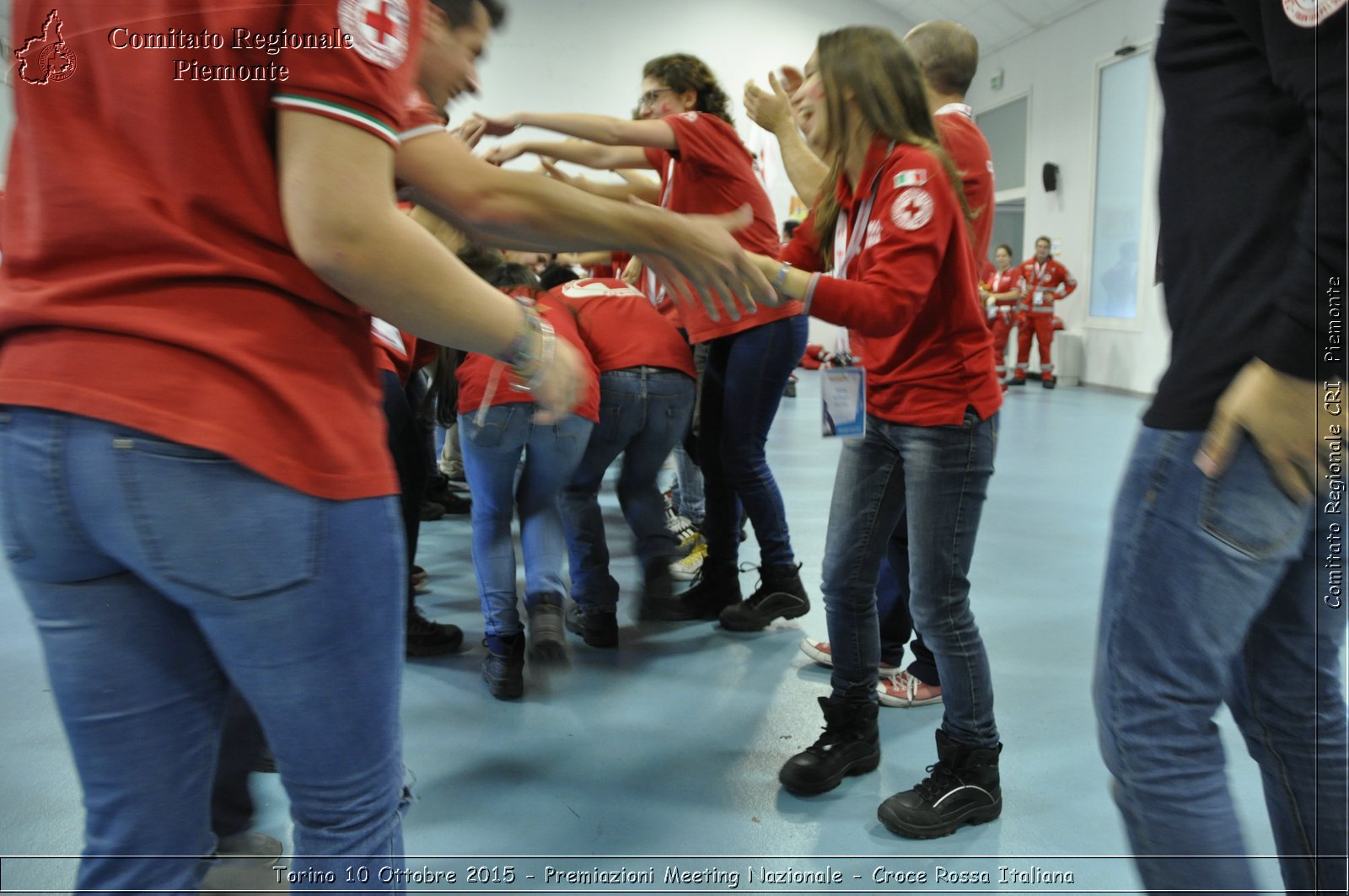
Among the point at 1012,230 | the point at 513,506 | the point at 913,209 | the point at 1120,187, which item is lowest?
the point at 513,506

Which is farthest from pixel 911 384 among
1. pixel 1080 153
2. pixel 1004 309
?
pixel 1080 153

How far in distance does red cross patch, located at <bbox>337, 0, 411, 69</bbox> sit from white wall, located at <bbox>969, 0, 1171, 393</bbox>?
9393 mm

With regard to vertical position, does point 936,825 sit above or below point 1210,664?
below

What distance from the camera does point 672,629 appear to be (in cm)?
270

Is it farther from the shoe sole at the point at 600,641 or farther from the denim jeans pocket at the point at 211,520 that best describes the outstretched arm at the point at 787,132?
the denim jeans pocket at the point at 211,520

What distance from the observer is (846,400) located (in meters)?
1.70

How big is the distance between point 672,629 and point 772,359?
861mm

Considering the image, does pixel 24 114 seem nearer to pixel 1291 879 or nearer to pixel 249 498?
pixel 249 498

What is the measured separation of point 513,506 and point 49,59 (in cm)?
176

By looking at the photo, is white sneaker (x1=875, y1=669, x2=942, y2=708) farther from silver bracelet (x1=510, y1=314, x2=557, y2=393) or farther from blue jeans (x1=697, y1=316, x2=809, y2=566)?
silver bracelet (x1=510, y1=314, x2=557, y2=393)

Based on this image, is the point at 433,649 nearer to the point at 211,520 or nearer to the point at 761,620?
the point at 761,620

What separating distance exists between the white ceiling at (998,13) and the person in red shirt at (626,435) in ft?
27.9

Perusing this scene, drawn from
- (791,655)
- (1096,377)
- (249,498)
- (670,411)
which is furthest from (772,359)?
(1096,377)

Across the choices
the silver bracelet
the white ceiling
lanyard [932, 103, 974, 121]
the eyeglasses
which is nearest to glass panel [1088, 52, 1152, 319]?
the white ceiling
